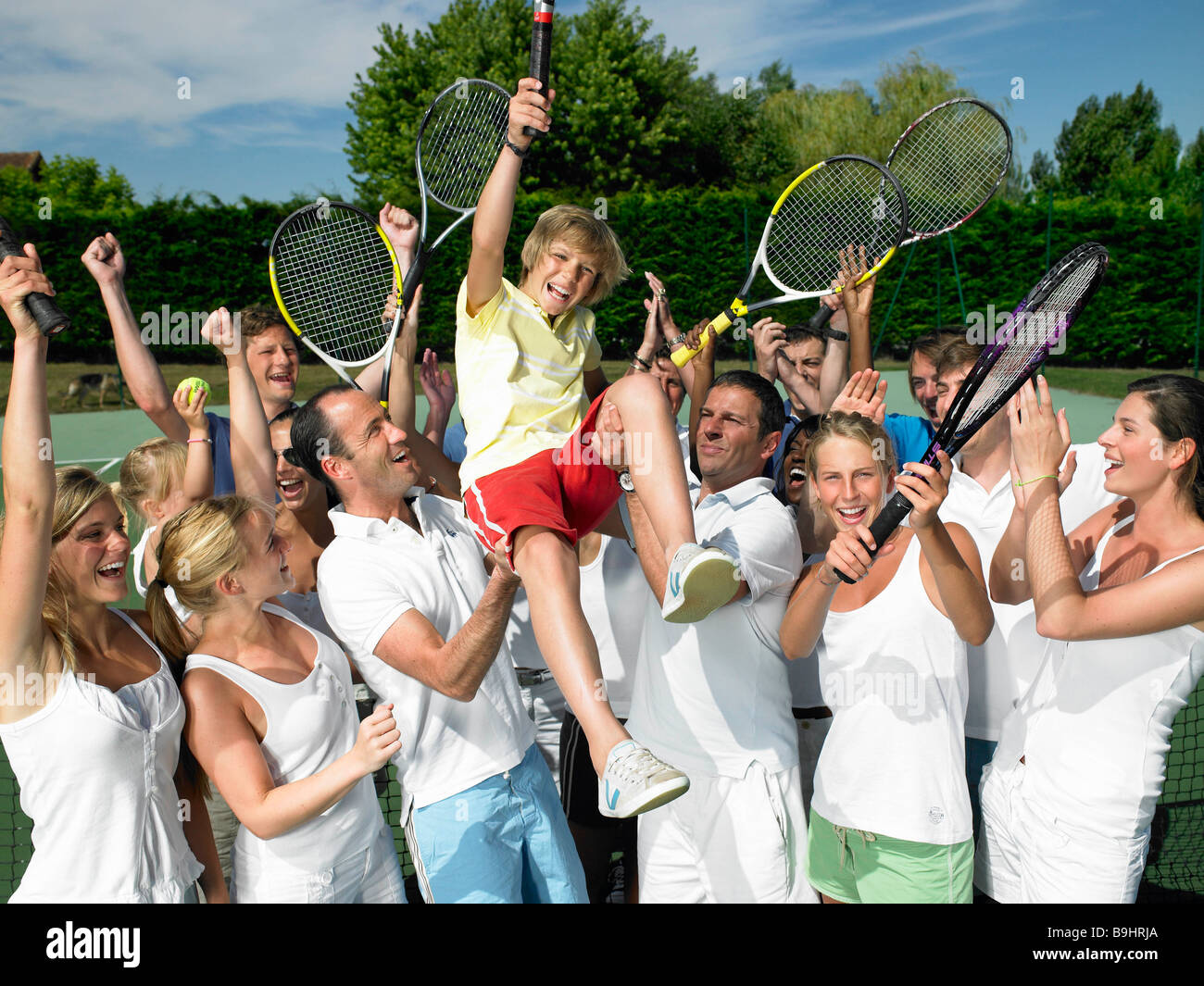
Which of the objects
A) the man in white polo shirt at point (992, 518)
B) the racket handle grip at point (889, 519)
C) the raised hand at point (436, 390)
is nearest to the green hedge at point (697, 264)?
the raised hand at point (436, 390)

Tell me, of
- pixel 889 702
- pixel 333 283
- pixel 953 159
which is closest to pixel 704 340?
pixel 889 702

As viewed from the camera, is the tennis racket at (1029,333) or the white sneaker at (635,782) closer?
the white sneaker at (635,782)

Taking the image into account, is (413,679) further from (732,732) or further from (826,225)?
(826,225)

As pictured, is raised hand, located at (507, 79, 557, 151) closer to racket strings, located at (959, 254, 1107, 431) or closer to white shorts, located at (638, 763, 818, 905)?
racket strings, located at (959, 254, 1107, 431)

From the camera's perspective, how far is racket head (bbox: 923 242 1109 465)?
120 inches

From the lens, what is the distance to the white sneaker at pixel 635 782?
239 centimetres

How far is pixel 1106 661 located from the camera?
2777mm

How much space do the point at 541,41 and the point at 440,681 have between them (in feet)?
6.79

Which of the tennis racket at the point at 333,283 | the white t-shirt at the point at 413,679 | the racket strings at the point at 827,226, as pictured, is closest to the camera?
the white t-shirt at the point at 413,679

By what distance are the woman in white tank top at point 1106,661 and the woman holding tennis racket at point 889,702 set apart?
0.59ft

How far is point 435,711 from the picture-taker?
3.05 m

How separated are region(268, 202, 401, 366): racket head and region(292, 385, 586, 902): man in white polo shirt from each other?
1505 mm

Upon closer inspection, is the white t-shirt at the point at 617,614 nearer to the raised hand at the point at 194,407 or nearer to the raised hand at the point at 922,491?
Result: the raised hand at the point at 922,491

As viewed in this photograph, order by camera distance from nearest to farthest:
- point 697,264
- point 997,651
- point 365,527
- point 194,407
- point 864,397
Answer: point 365,527 → point 997,651 → point 864,397 → point 194,407 → point 697,264
